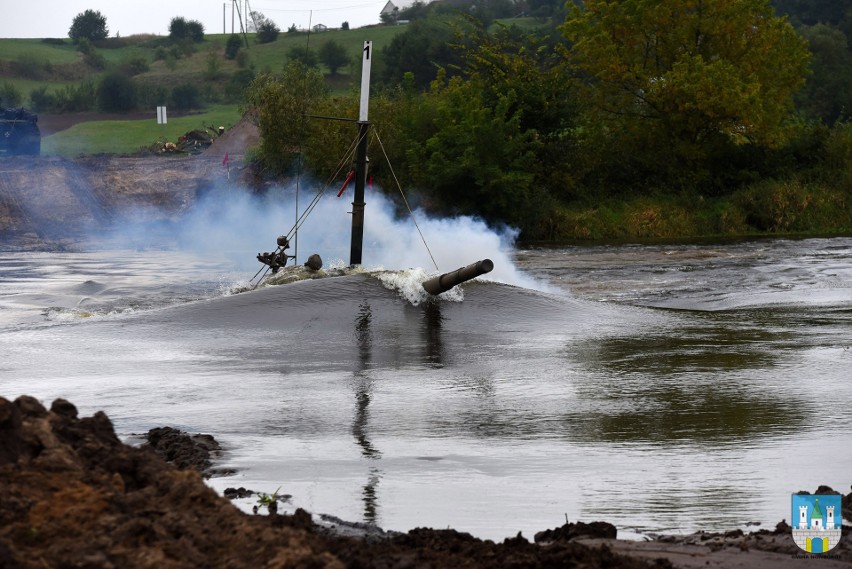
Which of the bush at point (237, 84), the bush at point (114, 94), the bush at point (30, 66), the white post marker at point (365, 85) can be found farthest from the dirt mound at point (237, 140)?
the white post marker at point (365, 85)

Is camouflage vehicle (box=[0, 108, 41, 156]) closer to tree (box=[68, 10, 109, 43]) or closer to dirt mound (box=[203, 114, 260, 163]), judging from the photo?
dirt mound (box=[203, 114, 260, 163])

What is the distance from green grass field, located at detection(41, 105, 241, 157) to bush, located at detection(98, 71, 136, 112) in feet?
18.1

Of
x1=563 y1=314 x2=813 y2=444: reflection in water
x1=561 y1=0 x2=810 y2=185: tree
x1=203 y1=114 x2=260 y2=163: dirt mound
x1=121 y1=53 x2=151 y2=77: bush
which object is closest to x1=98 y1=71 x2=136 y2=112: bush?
x1=121 y1=53 x2=151 y2=77: bush

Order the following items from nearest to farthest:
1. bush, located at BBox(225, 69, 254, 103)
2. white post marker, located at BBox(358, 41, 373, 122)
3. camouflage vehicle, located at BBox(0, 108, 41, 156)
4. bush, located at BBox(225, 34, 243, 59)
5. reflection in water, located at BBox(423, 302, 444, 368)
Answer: reflection in water, located at BBox(423, 302, 444, 368) < white post marker, located at BBox(358, 41, 373, 122) < camouflage vehicle, located at BBox(0, 108, 41, 156) < bush, located at BBox(225, 69, 254, 103) < bush, located at BBox(225, 34, 243, 59)

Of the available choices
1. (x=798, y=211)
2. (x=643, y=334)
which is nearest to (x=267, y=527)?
(x=643, y=334)

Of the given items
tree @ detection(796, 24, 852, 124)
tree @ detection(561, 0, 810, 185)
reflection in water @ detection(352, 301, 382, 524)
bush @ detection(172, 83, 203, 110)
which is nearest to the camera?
reflection in water @ detection(352, 301, 382, 524)

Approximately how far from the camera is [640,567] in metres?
5.62

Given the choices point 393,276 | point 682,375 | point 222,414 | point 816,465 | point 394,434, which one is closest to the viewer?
point 816,465

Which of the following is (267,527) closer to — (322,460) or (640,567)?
(640,567)

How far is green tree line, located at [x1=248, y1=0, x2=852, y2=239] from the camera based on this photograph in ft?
148

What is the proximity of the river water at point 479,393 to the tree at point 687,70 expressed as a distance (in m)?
23.9

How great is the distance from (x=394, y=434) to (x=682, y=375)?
422cm

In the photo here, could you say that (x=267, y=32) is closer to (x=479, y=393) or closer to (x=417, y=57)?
(x=417, y=57)

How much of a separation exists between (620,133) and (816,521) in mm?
45368
